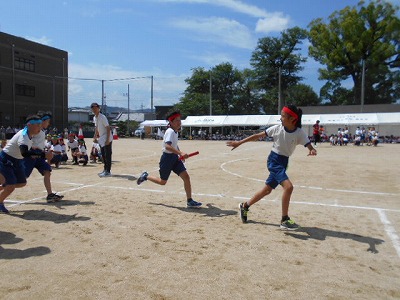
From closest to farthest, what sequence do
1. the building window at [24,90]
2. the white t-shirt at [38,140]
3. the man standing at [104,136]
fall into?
the white t-shirt at [38,140] → the man standing at [104,136] → the building window at [24,90]

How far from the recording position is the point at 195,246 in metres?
4.26

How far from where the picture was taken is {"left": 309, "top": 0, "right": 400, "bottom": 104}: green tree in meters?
50.1

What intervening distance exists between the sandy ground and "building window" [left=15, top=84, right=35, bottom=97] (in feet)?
153

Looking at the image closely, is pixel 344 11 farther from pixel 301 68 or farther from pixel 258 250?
pixel 258 250

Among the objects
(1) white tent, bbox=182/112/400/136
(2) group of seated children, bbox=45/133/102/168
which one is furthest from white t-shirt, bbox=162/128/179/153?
(1) white tent, bbox=182/112/400/136

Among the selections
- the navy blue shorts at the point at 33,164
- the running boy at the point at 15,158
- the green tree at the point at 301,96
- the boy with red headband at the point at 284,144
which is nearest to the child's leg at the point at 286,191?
the boy with red headband at the point at 284,144

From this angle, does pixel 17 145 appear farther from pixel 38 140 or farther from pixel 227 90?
pixel 227 90

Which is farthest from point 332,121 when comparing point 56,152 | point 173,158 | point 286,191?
point 286,191

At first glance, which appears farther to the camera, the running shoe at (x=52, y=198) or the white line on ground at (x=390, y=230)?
the running shoe at (x=52, y=198)

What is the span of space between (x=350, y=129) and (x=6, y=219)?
38916 mm

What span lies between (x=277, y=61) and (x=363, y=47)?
16136 millimetres

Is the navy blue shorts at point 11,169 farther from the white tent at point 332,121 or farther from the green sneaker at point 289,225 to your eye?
the white tent at point 332,121

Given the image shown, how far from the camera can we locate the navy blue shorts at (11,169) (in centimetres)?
561

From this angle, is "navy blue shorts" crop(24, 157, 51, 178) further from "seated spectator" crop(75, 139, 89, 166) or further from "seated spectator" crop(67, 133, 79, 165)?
"seated spectator" crop(67, 133, 79, 165)
